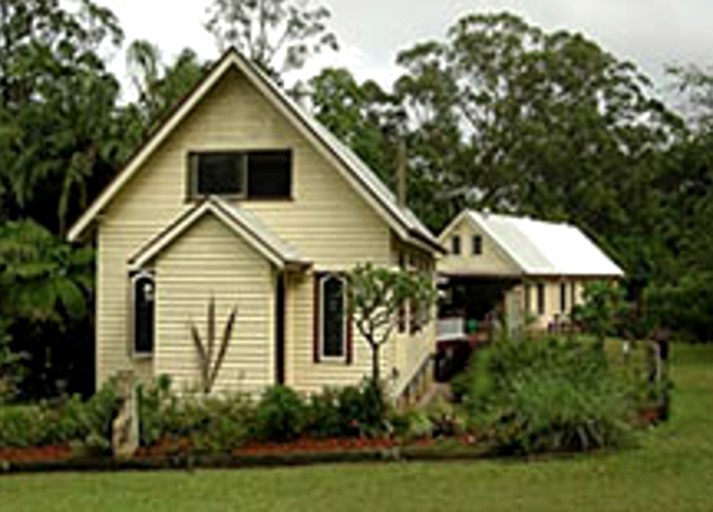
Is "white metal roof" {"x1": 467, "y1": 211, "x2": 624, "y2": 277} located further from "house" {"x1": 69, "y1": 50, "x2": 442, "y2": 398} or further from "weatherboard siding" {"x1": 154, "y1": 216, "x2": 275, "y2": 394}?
"weatherboard siding" {"x1": 154, "y1": 216, "x2": 275, "y2": 394}

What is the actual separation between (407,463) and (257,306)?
19.5 ft

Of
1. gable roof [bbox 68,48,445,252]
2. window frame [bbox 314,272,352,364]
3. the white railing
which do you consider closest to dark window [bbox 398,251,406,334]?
gable roof [bbox 68,48,445,252]

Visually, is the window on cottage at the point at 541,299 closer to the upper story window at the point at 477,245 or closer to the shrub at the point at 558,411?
the upper story window at the point at 477,245

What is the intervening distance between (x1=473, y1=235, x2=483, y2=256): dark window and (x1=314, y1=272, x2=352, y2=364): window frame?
2707cm

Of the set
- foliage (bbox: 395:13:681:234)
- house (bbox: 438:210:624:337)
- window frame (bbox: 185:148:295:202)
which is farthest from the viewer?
foliage (bbox: 395:13:681:234)

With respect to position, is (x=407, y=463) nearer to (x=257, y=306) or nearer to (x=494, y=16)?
(x=257, y=306)

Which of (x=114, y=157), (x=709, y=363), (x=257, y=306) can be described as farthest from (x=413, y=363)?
(x=709, y=363)

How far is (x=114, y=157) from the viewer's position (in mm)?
28891

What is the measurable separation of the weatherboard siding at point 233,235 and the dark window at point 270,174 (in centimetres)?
17

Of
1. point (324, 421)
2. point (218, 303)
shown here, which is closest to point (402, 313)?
point (218, 303)

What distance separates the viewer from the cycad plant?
2072cm

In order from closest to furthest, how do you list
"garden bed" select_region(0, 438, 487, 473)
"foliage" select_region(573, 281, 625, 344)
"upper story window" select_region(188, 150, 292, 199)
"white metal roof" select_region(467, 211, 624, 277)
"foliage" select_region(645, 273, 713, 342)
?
"garden bed" select_region(0, 438, 487, 473) < "upper story window" select_region(188, 150, 292, 199) < "foliage" select_region(573, 281, 625, 344) < "foliage" select_region(645, 273, 713, 342) < "white metal roof" select_region(467, 211, 624, 277)

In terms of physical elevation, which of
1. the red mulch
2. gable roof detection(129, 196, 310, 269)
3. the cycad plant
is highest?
gable roof detection(129, 196, 310, 269)

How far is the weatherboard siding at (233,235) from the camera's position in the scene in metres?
21.6
